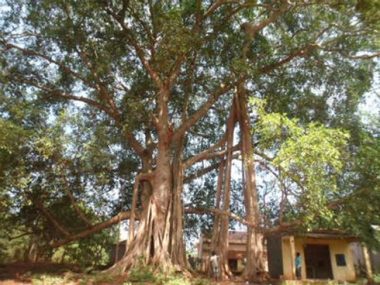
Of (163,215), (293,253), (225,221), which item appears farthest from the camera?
(293,253)

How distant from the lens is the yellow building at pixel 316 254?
14156 mm

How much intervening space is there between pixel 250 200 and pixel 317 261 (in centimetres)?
739

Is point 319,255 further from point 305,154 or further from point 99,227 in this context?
point 305,154

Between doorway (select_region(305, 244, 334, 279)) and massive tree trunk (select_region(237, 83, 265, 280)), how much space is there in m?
6.24

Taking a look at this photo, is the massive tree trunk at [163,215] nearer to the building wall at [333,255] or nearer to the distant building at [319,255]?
the distant building at [319,255]

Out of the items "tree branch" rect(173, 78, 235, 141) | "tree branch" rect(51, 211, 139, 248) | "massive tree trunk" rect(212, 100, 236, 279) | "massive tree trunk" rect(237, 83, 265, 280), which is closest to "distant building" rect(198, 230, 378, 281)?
"massive tree trunk" rect(212, 100, 236, 279)

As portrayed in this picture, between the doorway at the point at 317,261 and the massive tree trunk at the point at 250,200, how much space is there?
624 cm

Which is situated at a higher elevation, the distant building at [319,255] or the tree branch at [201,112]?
the tree branch at [201,112]

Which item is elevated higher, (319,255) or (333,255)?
(319,255)

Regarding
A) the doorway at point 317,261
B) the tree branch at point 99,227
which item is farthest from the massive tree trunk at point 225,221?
the doorway at point 317,261

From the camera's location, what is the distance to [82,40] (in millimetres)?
11375

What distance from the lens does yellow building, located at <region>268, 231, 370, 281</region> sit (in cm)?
1416

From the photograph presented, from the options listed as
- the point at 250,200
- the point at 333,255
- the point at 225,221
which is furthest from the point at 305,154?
the point at 333,255

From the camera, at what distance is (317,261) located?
16.5 meters
